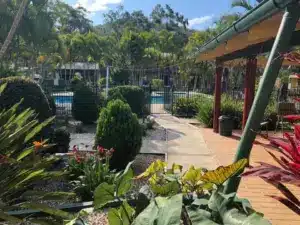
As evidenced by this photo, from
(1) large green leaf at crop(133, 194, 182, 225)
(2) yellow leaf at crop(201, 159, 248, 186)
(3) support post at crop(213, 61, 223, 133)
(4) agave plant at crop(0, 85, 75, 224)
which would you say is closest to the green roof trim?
(2) yellow leaf at crop(201, 159, 248, 186)

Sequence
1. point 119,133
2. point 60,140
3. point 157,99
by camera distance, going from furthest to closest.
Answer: point 157,99
point 60,140
point 119,133

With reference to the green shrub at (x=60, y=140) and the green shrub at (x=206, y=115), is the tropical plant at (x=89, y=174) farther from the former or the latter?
the green shrub at (x=206, y=115)

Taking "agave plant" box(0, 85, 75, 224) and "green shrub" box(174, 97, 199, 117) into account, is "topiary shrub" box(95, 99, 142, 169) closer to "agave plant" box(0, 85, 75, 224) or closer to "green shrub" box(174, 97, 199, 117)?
"agave plant" box(0, 85, 75, 224)

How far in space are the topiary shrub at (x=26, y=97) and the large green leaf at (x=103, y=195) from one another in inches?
152

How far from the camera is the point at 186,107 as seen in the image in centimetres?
1565

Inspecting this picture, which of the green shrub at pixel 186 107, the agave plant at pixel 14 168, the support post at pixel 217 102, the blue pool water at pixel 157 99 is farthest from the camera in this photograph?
the blue pool water at pixel 157 99

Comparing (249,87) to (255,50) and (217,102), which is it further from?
(217,102)

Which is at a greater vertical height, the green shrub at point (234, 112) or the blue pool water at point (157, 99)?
the green shrub at point (234, 112)

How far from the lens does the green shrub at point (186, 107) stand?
50.7ft

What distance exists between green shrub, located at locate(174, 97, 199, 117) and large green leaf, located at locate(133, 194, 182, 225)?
13.5m

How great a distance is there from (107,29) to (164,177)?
6950 centimetres

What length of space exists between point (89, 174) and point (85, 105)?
8547 mm

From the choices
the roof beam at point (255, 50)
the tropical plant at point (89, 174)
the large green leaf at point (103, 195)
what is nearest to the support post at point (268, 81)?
the large green leaf at point (103, 195)

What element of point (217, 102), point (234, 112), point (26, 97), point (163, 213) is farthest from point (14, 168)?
point (234, 112)
